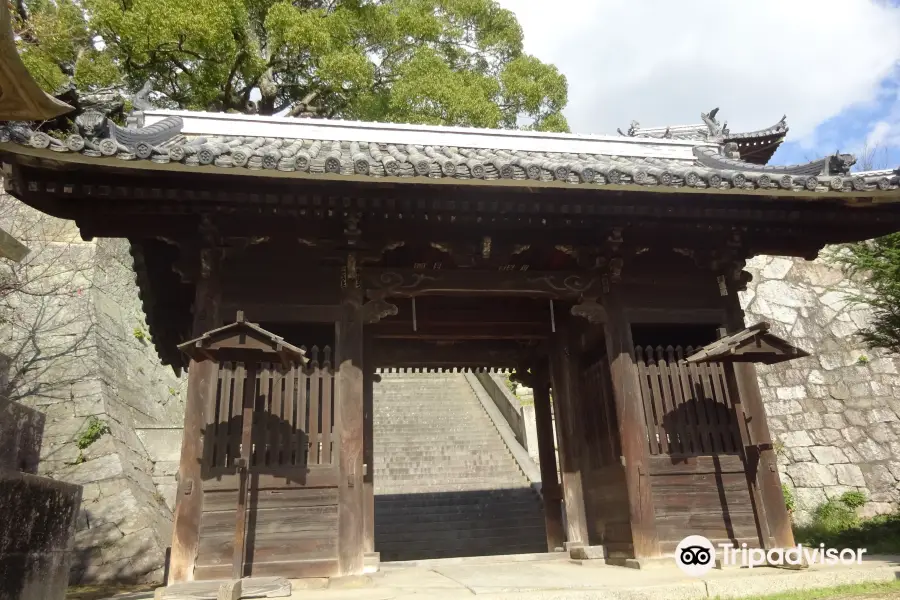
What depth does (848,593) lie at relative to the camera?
16.9 feet

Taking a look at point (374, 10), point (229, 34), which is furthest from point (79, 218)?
point (374, 10)

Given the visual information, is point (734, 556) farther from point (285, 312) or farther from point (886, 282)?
point (285, 312)

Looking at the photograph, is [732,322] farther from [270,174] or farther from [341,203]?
[270,174]

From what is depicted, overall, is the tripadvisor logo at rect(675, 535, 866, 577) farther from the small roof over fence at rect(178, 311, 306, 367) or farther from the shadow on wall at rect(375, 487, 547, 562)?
the small roof over fence at rect(178, 311, 306, 367)

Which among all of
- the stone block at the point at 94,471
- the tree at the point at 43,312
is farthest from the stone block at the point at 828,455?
the tree at the point at 43,312

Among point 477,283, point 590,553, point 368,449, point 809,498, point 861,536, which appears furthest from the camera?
point 809,498

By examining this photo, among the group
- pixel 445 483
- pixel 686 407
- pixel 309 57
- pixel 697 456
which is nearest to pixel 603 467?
pixel 697 456

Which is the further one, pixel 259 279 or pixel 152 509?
pixel 152 509

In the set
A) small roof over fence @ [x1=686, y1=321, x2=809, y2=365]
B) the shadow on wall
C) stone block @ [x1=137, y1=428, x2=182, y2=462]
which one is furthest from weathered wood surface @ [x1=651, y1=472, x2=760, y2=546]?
stone block @ [x1=137, y1=428, x2=182, y2=462]

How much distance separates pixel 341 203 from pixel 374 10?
15745 millimetres

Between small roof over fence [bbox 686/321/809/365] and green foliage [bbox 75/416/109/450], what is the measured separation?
10.7m

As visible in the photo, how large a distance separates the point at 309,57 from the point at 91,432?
1360 cm

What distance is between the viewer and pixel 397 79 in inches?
750

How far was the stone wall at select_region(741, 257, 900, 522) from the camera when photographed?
13.3 meters
